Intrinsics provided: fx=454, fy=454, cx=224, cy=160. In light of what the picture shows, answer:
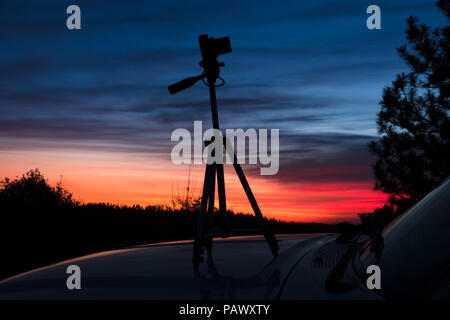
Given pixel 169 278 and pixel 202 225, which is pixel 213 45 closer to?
pixel 202 225

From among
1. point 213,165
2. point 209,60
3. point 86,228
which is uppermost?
point 209,60

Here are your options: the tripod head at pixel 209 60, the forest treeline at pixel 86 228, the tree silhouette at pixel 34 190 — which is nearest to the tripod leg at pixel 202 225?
the tripod head at pixel 209 60

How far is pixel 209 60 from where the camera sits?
3.28m

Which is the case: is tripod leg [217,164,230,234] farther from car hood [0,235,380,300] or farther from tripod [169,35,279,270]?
car hood [0,235,380,300]

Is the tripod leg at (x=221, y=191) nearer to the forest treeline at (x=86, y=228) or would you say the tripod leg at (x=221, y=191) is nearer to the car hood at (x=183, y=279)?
the car hood at (x=183, y=279)

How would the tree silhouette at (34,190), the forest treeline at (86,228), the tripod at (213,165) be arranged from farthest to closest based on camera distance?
1. the tree silhouette at (34,190)
2. the forest treeline at (86,228)
3. the tripod at (213,165)

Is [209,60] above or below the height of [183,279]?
above

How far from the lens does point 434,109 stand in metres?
12.8

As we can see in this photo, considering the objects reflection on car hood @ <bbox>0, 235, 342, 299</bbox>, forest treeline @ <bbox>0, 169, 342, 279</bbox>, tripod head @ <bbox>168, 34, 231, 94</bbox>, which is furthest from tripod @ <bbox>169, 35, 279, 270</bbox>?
forest treeline @ <bbox>0, 169, 342, 279</bbox>

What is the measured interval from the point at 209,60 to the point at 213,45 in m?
0.11

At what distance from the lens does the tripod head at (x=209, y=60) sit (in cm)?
323

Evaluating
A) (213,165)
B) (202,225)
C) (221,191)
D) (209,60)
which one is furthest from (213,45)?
(202,225)
